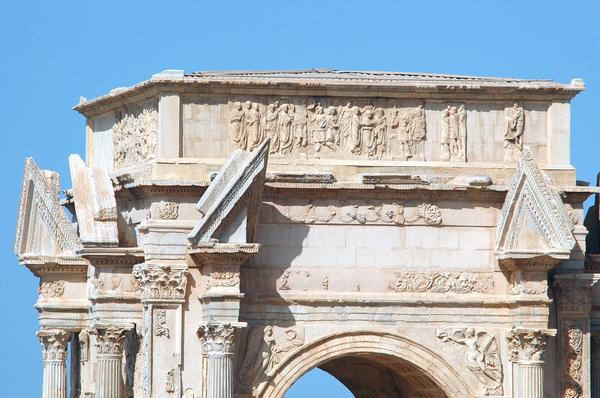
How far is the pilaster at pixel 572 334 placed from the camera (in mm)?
42781

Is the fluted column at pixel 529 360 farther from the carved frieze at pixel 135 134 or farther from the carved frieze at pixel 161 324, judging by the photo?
the carved frieze at pixel 135 134

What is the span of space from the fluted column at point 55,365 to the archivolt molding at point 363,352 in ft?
19.9

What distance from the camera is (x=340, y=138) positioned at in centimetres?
4238

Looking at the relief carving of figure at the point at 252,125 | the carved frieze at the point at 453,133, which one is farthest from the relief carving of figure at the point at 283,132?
the carved frieze at the point at 453,133

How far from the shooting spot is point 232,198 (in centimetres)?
4078

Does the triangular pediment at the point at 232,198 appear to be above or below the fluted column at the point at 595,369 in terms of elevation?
above

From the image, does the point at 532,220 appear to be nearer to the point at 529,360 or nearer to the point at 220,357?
the point at 529,360

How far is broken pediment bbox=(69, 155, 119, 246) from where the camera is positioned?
42.6 meters

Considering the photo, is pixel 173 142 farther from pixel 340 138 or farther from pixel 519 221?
pixel 519 221

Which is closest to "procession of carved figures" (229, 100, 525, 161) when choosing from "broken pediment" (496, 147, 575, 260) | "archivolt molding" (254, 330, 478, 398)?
"broken pediment" (496, 147, 575, 260)

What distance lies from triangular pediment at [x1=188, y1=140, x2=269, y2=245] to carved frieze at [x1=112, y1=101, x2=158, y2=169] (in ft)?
5.55

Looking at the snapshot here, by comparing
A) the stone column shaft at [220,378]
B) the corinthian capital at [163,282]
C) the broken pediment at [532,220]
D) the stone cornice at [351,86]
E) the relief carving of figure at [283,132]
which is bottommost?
the stone column shaft at [220,378]

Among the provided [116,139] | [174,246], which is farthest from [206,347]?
[116,139]

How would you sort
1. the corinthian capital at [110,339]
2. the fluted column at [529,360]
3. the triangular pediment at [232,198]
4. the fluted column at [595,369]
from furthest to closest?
the fluted column at [595,369], the corinthian capital at [110,339], the fluted column at [529,360], the triangular pediment at [232,198]
